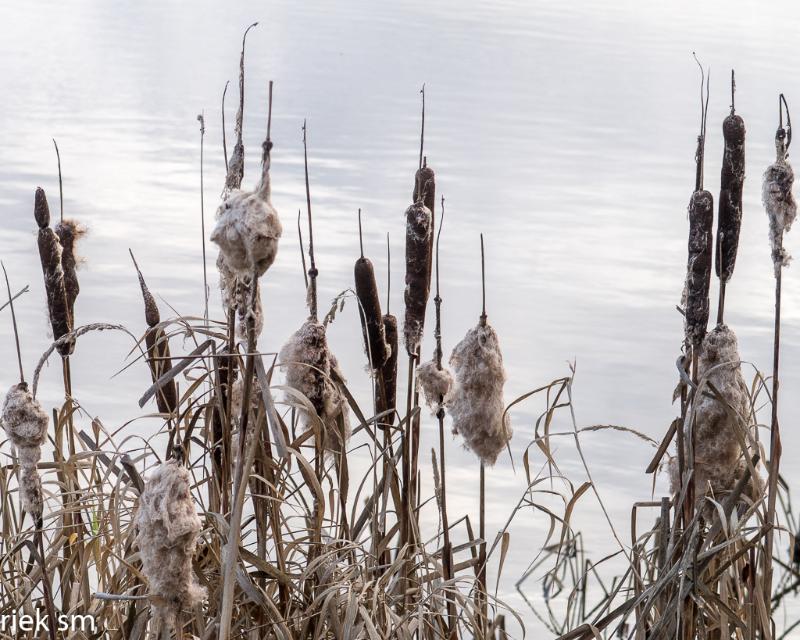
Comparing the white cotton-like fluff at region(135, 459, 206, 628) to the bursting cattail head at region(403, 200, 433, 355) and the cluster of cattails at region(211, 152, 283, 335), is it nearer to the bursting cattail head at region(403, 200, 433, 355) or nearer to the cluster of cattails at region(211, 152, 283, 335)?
the cluster of cattails at region(211, 152, 283, 335)

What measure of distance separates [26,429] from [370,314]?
0.43 meters

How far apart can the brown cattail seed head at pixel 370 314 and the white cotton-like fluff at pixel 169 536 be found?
0.44 meters

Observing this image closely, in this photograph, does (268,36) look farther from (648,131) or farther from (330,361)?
(330,361)

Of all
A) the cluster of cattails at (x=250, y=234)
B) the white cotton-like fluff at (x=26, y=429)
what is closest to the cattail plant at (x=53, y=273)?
the white cotton-like fluff at (x=26, y=429)

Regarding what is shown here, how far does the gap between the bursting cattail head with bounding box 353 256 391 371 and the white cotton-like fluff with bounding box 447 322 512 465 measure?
0.14m

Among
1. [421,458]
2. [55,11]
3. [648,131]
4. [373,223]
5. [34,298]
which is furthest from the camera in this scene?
[55,11]

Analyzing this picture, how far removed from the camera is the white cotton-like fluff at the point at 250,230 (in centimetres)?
100

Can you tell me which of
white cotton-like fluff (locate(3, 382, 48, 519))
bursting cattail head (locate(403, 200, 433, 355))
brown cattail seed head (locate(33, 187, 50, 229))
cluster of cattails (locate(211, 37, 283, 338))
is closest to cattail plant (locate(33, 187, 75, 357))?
brown cattail seed head (locate(33, 187, 50, 229))

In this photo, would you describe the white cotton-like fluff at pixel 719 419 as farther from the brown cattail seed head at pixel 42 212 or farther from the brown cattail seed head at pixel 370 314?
the brown cattail seed head at pixel 42 212

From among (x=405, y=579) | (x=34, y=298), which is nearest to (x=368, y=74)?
(x=34, y=298)

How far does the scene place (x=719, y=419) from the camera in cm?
149

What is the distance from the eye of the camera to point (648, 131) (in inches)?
348

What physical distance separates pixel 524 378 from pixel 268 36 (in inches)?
416

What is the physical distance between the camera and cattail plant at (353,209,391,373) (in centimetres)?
148
